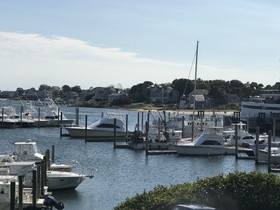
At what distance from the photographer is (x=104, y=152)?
6738cm

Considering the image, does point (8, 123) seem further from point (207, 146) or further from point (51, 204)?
point (51, 204)

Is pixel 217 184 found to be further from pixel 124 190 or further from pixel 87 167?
pixel 87 167

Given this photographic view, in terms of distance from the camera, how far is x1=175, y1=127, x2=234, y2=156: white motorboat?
2462 inches

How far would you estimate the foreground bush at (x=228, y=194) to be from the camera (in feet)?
58.4

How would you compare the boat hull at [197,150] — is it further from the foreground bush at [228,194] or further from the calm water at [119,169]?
the foreground bush at [228,194]

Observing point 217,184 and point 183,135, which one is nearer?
point 217,184

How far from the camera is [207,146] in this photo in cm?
6297

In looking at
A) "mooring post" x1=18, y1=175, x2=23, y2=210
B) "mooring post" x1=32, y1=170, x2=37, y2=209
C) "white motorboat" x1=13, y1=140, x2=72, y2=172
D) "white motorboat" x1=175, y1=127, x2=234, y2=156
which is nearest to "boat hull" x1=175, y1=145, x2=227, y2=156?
"white motorboat" x1=175, y1=127, x2=234, y2=156

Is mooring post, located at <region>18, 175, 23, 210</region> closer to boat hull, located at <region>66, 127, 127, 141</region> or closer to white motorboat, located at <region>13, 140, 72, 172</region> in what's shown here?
white motorboat, located at <region>13, 140, 72, 172</region>

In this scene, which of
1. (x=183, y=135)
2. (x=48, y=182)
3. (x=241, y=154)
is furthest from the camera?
(x=183, y=135)

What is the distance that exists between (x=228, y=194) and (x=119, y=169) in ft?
113

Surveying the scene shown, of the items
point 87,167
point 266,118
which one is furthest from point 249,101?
point 87,167

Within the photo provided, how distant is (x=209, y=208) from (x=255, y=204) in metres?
1.75

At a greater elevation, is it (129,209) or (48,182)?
(129,209)
